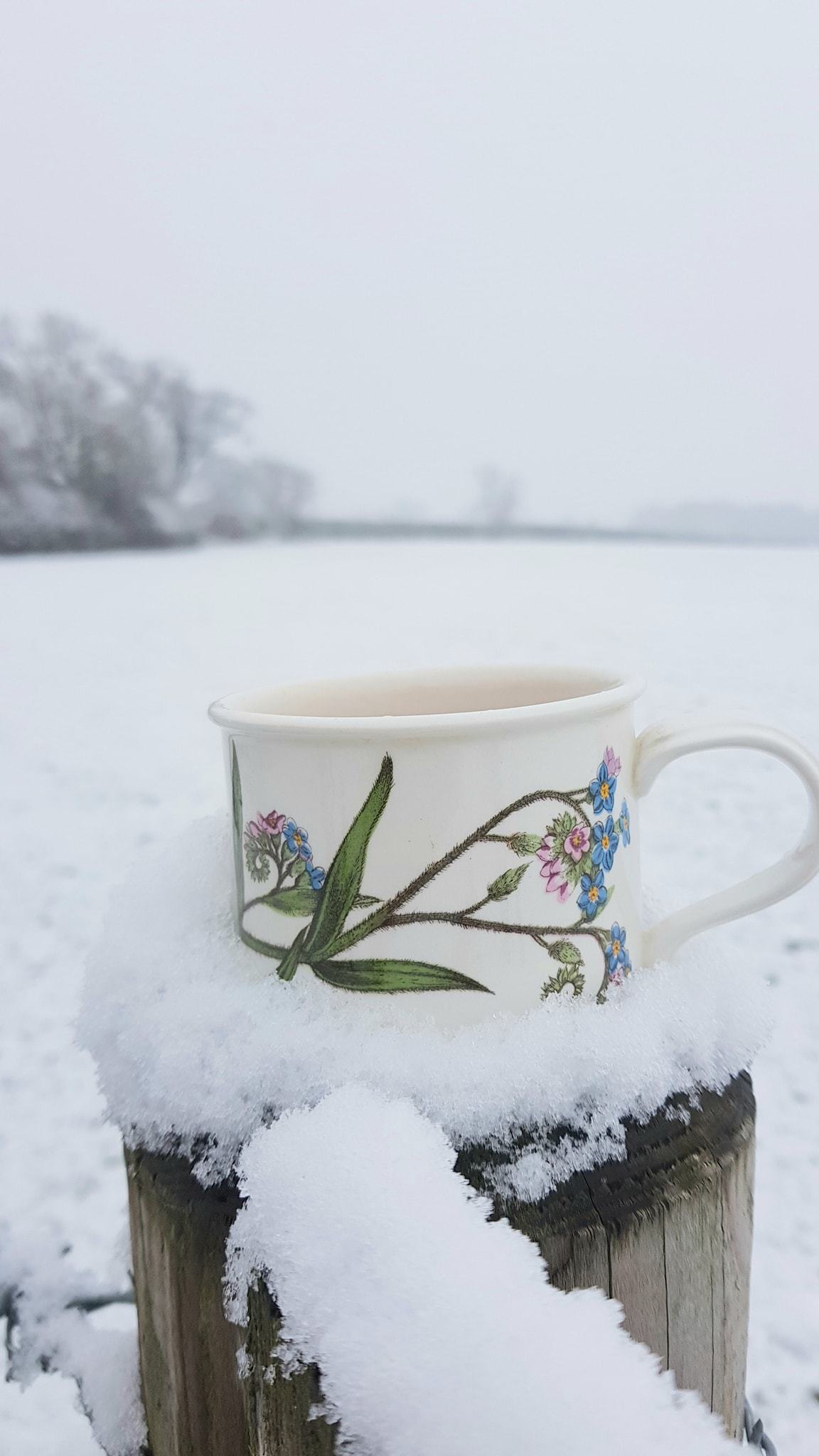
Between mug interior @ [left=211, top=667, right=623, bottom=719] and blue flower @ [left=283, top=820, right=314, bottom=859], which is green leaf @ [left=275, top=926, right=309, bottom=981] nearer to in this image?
blue flower @ [left=283, top=820, right=314, bottom=859]

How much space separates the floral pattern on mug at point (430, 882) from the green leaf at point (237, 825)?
0.06 feet

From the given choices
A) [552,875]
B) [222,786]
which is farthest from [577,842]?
[222,786]

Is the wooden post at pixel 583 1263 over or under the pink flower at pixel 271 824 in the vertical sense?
under

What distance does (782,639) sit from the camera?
2.53 meters

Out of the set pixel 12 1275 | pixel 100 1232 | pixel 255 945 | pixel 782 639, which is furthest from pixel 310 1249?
pixel 782 639

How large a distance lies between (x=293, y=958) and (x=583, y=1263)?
0.18 metres

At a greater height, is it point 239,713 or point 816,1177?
point 239,713

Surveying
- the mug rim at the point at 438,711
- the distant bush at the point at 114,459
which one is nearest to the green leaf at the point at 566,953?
the mug rim at the point at 438,711

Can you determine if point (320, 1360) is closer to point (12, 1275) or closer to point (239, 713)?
point (239, 713)

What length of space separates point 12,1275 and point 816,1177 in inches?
A: 44.1

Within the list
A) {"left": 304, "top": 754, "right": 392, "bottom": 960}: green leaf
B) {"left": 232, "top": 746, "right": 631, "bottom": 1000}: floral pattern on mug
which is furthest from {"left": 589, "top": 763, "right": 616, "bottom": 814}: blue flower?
{"left": 304, "top": 754, "right": 392, "bottom": 960}: green leaf

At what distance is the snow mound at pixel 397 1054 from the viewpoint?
0.42 metres

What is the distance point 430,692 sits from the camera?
622 millimetres

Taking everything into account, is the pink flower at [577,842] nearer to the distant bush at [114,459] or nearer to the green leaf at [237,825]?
the green leaf at [237,825]
